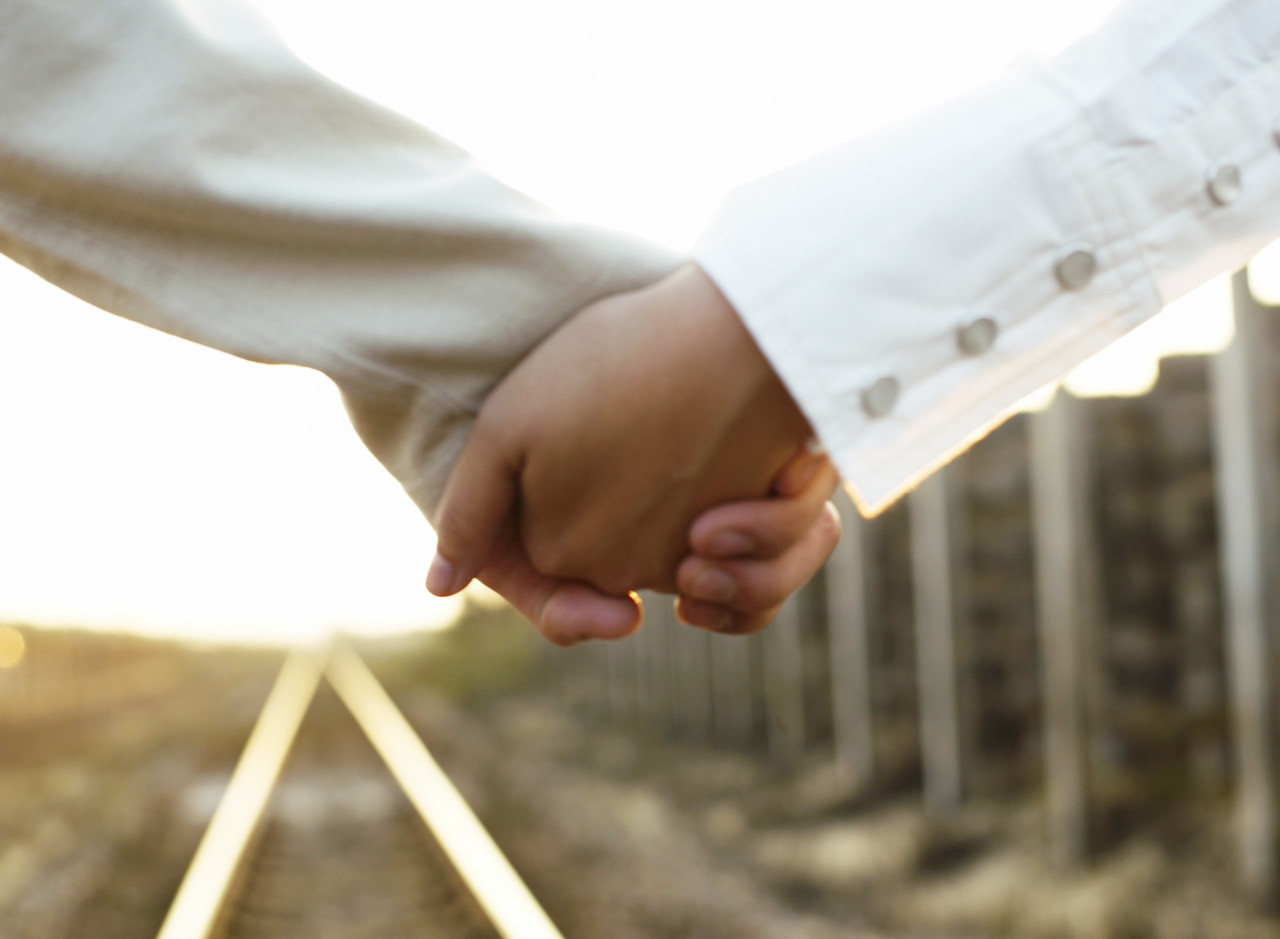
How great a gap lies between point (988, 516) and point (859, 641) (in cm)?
158

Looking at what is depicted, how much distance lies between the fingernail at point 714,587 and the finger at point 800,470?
151 mm

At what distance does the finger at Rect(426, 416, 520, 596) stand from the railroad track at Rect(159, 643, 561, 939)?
2491 mm

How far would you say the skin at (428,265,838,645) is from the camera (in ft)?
4.31

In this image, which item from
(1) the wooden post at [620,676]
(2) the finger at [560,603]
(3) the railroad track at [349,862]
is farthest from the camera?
(1) the wooden post at [620,676]

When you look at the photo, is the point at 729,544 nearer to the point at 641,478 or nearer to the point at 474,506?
the point at 641,478

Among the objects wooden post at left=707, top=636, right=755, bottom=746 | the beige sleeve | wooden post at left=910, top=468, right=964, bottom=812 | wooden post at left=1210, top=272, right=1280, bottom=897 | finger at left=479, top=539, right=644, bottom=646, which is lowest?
wooden post at left=707, top=636, right=755, bottom=746

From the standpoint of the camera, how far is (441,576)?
1569 millimetres

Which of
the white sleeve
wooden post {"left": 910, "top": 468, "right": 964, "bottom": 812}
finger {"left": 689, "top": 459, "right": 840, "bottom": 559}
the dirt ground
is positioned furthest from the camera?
wooden post {"left": 910, "top": 468, "right": 964, "bottom": 812}

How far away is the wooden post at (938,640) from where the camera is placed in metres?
6.30

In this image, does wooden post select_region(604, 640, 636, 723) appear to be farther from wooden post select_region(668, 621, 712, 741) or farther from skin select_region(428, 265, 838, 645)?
skin select_region(428, 265, 838, 645)

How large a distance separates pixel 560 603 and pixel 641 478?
31 centimetres

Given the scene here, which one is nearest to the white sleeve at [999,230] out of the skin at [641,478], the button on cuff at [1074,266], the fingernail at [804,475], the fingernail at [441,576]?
the button on cuff at [1074,266]

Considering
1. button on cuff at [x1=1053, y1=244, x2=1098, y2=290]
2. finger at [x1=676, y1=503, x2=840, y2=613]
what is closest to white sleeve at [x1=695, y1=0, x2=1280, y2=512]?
button on cuff at [x1=1053, y1=244, x2=1098, y2=290]

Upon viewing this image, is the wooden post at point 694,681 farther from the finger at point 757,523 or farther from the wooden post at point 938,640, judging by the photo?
the finger at point 757,523
